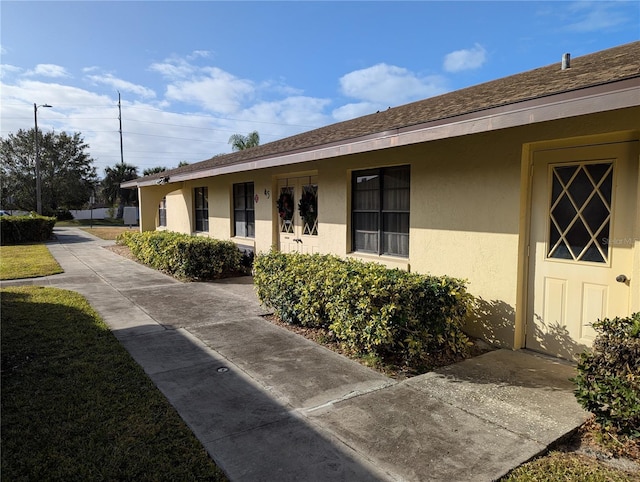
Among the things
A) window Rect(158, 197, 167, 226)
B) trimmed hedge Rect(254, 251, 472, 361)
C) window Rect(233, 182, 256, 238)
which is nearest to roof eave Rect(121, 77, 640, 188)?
trimmed hedge Rect(254, 251, 472, 361)

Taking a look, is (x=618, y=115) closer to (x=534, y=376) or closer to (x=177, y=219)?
(x=534, y=376)

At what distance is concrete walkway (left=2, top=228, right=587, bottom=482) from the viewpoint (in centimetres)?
300

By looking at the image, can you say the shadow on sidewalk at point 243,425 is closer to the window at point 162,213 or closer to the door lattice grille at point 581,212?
the door lattice grille at point 581,212

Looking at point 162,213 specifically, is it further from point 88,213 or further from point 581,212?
point 88,213

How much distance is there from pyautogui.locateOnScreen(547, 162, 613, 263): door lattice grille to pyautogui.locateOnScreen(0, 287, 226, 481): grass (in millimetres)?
4335

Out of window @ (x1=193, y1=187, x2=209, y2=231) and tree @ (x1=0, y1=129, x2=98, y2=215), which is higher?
tree @ (x1=0, y1=129, x2=98, y2=215)

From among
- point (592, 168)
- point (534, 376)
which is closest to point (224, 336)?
point (534, 376)

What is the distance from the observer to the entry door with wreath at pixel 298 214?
9.23m

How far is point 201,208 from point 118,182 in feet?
136

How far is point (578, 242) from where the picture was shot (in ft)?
15.5

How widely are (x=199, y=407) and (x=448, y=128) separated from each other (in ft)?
12.6

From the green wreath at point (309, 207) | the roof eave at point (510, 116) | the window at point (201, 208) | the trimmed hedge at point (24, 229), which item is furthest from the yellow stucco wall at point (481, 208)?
the trimmed hedge at point (24, 229)

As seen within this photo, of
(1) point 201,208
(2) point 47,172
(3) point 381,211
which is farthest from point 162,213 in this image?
(2) point 47,172

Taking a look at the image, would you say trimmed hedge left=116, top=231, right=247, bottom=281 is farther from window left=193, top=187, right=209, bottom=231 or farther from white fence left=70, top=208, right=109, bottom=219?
white fence left=70, top=208, right=109, bottom=219
